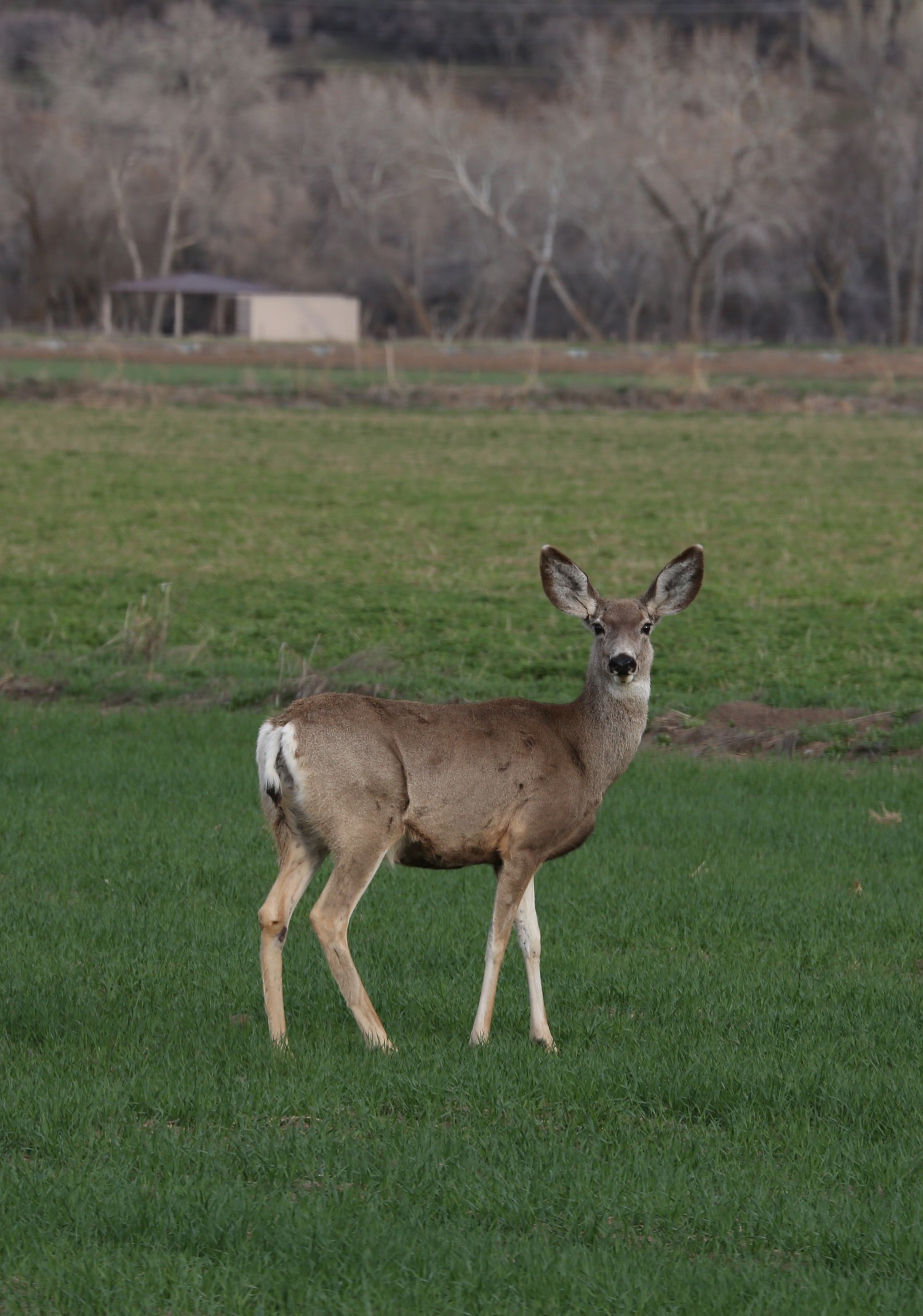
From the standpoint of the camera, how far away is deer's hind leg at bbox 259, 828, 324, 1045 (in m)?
7.07

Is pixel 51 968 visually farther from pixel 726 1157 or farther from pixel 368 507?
pixel 368 507

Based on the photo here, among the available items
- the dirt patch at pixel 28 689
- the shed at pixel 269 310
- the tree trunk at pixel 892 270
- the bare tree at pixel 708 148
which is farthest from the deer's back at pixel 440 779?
the tree trunk at pixel 892 270

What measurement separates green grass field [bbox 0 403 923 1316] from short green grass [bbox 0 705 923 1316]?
0.06 feet

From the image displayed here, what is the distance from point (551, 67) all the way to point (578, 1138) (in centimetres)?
16629

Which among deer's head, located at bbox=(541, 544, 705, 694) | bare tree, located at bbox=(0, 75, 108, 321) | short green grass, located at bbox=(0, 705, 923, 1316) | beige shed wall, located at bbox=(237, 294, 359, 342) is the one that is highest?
bare tree, located at bbox=(0, 75, 108, 321)

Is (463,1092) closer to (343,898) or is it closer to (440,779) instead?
(343,898)

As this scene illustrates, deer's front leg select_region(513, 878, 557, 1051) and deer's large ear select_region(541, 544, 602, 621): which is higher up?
deer's large ear select_region(541, 544, 602, 621)

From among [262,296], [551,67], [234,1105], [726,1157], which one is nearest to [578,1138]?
[726,1157]

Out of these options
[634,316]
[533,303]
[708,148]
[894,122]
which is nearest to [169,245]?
[533,303]

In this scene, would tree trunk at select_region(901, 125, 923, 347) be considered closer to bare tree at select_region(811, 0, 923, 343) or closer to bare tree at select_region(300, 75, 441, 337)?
bare tree at select_region(811, 0, 923, 343)

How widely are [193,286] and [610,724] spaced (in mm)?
88644

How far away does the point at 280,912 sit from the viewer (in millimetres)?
7074

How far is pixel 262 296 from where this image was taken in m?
91.7

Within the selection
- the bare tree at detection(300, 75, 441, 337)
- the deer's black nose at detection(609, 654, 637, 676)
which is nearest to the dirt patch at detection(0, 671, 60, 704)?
the deer's black nose at detection(609, 654, 637, 676)
